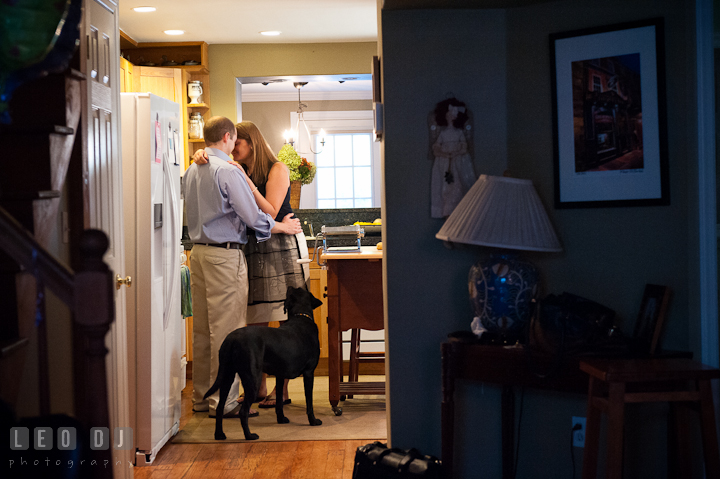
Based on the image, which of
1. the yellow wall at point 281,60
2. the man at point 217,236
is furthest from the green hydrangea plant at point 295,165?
the man at point 217,236

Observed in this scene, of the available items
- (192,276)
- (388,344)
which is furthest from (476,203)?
(192,276)

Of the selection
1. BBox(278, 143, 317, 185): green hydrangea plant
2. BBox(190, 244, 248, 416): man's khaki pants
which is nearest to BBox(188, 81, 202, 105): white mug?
BBox(278, 143, 317, 185): green hydrangea plant

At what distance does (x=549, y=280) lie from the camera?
2229 mm

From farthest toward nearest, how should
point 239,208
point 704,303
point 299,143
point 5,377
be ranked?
point 299,143 < point 239,208 < point 704,303 < point 5,377

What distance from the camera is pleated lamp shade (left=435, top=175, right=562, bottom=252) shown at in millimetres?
1960

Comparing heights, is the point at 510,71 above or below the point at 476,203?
above

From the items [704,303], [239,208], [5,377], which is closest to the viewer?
[5,377]

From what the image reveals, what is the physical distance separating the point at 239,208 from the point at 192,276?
49 cm

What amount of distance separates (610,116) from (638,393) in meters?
0.93

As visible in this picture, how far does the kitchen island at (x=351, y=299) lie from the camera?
3537 millimetres

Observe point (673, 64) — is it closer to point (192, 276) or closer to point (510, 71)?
point (510, 71)

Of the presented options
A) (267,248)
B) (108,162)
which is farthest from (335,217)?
(108,162)

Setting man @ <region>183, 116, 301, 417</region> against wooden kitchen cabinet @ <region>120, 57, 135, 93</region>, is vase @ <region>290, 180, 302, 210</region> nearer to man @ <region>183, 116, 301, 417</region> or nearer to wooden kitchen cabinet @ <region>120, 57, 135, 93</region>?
wooden kitchen cabinet @ <region>120, 57, 135, 93</region>

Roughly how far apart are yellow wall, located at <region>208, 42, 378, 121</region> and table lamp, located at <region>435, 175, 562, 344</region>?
3.34m
